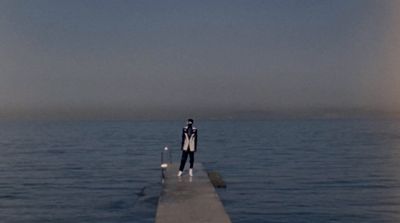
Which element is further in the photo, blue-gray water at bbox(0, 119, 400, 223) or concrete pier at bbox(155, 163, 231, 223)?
blue-gray water at bbox(0, 119, 400, 223)

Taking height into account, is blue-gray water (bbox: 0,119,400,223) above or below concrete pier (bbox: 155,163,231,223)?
below

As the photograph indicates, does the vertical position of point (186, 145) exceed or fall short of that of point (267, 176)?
it exceeds it

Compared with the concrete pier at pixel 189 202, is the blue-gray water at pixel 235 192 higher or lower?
lower

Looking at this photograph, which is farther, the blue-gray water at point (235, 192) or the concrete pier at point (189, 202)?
the blue-gray water at point (235, 192)

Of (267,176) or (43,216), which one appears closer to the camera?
(43,216)

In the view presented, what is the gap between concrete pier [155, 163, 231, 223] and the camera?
17641mm

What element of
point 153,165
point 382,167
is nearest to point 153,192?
point 153,165

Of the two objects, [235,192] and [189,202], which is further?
[235,192]

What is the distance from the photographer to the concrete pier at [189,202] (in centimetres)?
1764

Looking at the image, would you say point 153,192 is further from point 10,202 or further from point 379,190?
point 379,190

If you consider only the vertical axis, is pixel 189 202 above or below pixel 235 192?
above

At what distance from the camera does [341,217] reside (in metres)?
24.5

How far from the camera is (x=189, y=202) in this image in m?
20.6

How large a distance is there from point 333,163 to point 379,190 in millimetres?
20475
